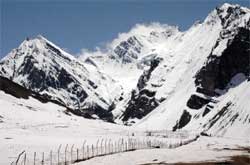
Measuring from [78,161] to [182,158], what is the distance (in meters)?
15.2

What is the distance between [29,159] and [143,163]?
665 inches

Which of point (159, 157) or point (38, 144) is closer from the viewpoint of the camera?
point (159, 157)

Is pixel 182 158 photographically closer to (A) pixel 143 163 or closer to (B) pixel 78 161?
(A) pixel 143 163

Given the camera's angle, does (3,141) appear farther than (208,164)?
Yes

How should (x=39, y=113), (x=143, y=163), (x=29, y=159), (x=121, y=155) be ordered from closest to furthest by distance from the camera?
(x=143, y=163)
(x=29, y=159)
(x=121, y=155)
(x=39, y=113)

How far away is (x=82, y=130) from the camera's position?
157000 mm

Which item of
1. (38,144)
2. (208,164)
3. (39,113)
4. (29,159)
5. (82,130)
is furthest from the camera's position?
(39,113)

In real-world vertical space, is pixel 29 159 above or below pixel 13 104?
below

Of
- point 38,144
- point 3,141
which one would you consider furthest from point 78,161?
point 3,141

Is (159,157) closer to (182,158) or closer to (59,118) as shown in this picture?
(182,158)

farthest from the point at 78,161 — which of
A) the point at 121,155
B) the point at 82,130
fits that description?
the point at 82,130

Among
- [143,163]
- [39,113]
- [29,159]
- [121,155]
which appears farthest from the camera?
[39,113]

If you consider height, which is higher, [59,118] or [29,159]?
[59,118]

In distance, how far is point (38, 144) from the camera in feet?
318
